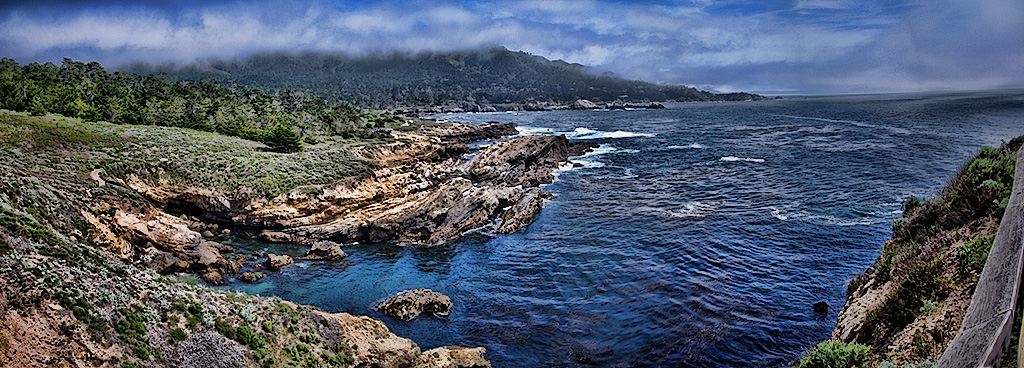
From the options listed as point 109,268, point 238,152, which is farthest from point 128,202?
point 109,268

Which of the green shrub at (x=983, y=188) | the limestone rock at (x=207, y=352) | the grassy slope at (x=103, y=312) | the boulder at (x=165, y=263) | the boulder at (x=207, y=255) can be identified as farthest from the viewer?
the boulder at (x=207, y=255)

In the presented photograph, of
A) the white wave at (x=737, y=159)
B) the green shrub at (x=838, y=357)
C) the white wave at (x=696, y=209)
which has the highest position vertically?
the white wave at (x=737, y=159)

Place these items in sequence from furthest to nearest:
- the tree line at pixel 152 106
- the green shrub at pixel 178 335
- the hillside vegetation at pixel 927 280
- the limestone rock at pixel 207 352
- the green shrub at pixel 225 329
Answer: the tree line at pixel 152 106 → the green shrub at pixel 225 329 → the green shrub at pixel 178 335 → the limestone rock at pixel 207 352 → the hillside vegetation at pixel 927 280

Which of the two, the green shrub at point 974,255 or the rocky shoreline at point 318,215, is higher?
the green shrub at point 974,255

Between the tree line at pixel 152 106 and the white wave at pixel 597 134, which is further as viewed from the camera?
the white wave at pixel 597 134

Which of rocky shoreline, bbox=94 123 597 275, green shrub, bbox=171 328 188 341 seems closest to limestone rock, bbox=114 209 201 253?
rocky shoreline, bbox=94 123 597 275

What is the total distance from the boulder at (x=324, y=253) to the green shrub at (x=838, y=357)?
24741mm

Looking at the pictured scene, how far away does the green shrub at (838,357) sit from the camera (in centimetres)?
1077

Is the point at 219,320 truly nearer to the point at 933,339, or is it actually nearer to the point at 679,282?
the point at 933,339

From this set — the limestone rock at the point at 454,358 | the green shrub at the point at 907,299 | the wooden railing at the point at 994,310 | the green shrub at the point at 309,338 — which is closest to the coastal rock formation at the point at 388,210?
the limestone rock at the point at 454,358

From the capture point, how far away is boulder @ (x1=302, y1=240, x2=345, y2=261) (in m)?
29.9

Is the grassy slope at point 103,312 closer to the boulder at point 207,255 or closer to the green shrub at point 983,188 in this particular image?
the boulder at point 207,255

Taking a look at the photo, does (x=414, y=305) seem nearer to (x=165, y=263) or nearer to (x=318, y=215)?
(x=165, y=263)

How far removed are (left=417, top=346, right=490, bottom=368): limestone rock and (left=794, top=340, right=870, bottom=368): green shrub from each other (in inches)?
389
